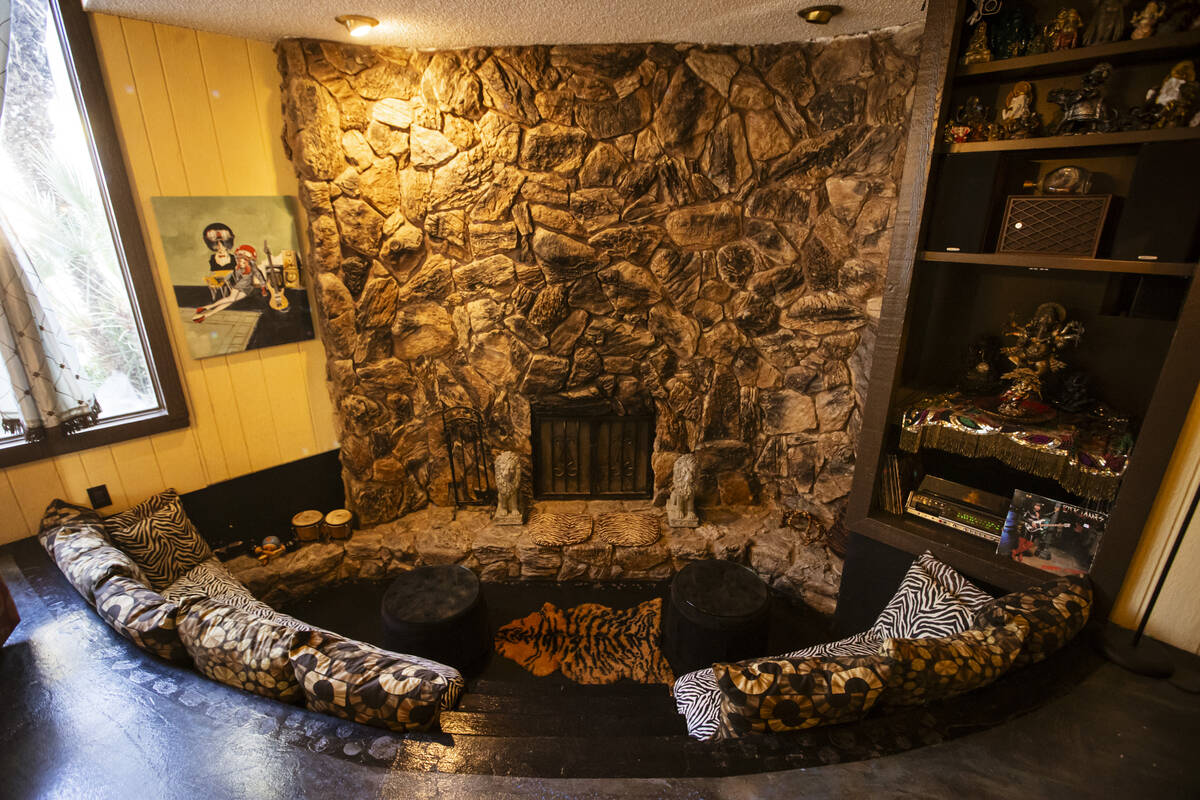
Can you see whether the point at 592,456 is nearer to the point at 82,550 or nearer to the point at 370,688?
the point at 370,688

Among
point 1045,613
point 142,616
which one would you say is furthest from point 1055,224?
point 142,616

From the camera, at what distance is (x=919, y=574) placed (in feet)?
6.46

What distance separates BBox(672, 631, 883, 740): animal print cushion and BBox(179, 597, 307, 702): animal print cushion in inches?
47.6

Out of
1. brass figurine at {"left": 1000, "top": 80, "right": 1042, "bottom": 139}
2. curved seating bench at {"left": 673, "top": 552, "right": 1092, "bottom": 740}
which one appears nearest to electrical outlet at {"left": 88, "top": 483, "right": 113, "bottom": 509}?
curved seating bench at {"left": 673, "top": 552, "right": 1092, "bottom": 740}

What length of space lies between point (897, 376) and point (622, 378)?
4.90 feet

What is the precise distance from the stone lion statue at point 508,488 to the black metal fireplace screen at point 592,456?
204 millimetres

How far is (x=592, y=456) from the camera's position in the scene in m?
3.39

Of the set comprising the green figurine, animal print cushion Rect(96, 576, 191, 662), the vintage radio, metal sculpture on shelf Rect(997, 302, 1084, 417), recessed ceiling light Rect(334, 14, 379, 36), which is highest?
recessed ceiling light Rect(334, 14, 379, 36)

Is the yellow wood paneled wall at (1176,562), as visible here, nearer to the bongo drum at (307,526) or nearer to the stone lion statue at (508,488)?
the stone lion statue at (508,488)

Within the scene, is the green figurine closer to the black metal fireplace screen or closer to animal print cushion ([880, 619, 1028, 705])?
animal print cushion ([880, 619, 1028, 705])

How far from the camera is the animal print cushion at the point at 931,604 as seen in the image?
5.80 ft

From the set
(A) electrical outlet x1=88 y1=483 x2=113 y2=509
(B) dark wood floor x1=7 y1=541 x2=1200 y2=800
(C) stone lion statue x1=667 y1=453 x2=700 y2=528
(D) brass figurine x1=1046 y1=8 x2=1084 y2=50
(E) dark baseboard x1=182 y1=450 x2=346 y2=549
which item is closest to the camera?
(B) dark wood floor x1=7 y1=541 x2=1200 y2=800

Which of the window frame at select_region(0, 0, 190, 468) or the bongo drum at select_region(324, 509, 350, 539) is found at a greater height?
the window frame at select_region(0, 0, 190, 468)

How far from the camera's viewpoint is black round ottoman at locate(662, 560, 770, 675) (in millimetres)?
2328
